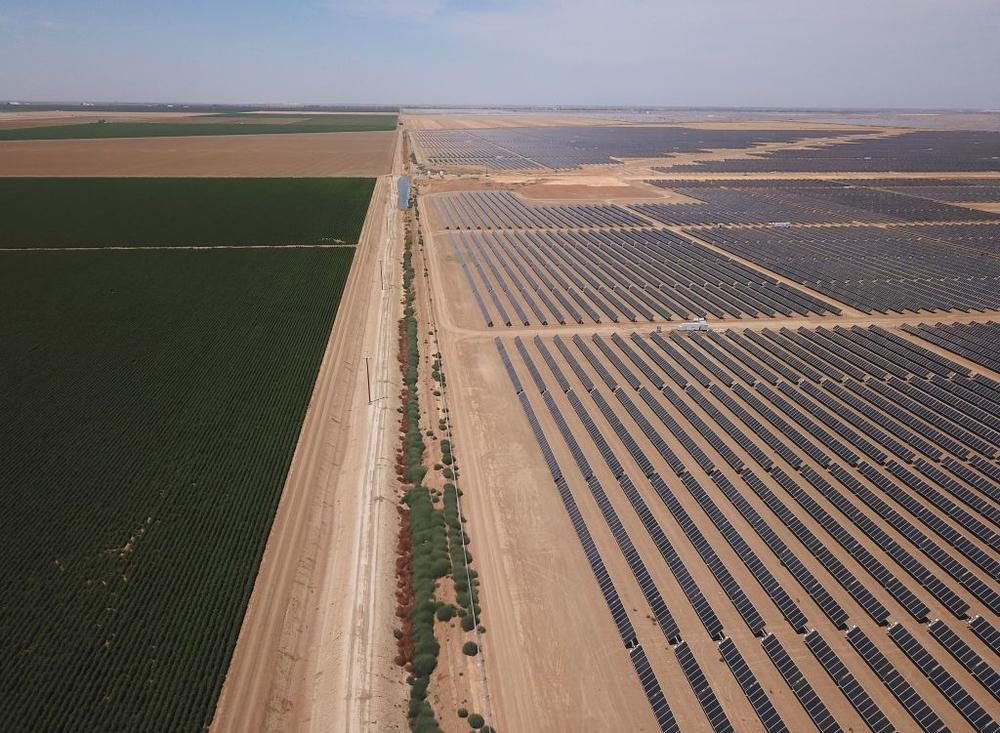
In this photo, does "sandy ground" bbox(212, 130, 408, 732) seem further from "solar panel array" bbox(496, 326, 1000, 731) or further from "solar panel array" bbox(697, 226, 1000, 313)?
"solar panel array" bbox(697, 226, 1000, 313)

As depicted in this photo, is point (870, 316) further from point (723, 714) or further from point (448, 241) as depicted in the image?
point (448, 241)

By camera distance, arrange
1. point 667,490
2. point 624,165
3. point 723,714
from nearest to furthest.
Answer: point 723,714 < point 667,490 < point 624,165

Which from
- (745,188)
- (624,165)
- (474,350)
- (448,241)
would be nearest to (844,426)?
(474,350)

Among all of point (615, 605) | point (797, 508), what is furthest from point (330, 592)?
point (797, 508)

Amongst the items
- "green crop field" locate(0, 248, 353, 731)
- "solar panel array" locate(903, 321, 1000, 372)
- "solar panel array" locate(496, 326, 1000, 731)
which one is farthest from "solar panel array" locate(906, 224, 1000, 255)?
"green crop field" locate(0, 248, 353, 731)

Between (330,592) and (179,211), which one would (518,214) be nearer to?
(179,211)

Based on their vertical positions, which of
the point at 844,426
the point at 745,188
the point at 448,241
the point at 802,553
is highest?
the point at 745,188
